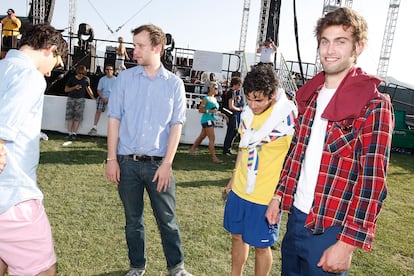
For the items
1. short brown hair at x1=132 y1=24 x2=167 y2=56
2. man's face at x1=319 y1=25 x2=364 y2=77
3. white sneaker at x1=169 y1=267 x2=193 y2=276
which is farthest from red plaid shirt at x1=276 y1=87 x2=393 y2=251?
white sneaker at x1=169 y1=267 x2=193 y2=276

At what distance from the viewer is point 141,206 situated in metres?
3.08

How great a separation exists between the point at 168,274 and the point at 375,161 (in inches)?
89.3

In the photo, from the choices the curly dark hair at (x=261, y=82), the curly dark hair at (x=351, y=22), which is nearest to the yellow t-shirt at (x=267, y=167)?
the curly dark hair at (x=261, y=82)

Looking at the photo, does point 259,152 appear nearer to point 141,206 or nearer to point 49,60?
point 141,206

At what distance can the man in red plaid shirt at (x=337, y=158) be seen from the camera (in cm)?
163

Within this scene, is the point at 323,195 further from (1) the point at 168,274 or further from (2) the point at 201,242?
(2) the point at 201,242

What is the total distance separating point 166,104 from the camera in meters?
2.89

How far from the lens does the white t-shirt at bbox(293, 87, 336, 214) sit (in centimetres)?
193

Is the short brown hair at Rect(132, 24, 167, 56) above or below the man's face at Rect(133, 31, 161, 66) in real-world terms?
above

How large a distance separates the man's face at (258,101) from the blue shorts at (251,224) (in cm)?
67

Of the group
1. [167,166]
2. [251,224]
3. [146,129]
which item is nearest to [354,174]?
[251,224]

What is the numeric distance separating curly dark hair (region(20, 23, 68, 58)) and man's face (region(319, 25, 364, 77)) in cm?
144

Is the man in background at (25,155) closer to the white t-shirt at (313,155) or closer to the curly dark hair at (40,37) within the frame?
the curly dark hair at (40,37)

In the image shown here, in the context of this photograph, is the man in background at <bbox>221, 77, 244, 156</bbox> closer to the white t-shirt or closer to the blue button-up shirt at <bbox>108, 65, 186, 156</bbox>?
the blue button-up shirt at <bbox>108, 65, 186, 156</bbox>
